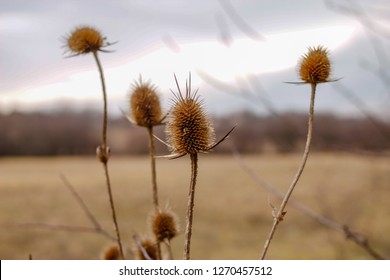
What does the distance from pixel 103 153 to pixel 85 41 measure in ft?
0.75

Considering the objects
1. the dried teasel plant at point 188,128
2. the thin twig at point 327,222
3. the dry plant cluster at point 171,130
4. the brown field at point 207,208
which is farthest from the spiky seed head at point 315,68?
the brown field at point 207,208

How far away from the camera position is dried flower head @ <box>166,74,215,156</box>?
82cm

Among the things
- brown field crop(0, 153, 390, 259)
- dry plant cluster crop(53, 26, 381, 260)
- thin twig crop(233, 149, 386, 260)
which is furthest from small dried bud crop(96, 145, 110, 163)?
brown field crop(0, 153, 390, 259)

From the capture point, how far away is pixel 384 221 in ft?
60.6

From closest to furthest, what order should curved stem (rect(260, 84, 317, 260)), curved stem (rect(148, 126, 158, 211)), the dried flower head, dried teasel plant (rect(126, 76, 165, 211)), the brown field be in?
curved stem (rect(260, 84, 317, 260)), the dried flower head, curved stem (rect(148, 126, 158, 211)), dried teasel plant (rect(126, 76, 165, 211)), the brown field

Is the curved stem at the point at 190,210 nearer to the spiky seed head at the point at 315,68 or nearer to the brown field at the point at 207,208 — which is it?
the spiky seed head at the point at 315,68

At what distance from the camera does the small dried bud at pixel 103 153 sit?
949mm

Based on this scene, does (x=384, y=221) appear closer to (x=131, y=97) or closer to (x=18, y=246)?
(x=18, y=246)

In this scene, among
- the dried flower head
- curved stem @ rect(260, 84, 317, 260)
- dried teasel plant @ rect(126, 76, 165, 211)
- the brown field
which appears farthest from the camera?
the brown field

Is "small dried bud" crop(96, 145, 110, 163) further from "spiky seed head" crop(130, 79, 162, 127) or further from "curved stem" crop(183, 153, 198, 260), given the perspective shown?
"curved stem" crop(183, 153, 198, 260)

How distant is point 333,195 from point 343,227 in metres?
20.7

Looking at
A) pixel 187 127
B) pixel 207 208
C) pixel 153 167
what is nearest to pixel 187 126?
pixel 187 127

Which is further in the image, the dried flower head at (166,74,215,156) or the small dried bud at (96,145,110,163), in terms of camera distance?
the small dried bud at (96,145,110,163)

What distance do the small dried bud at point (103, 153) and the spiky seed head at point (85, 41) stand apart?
7.8 inches
